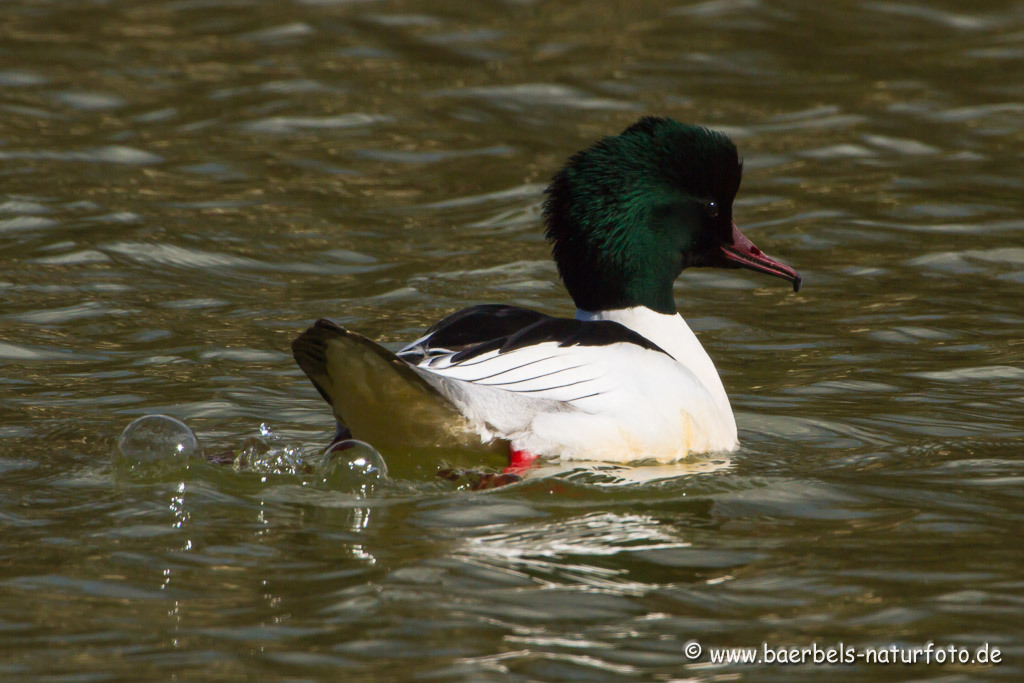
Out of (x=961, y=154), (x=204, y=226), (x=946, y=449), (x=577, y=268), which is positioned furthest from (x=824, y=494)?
(x=961, y=154)

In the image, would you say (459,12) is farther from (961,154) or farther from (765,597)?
(765,597)

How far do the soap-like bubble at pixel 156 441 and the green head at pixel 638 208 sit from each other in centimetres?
182

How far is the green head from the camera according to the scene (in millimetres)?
5961

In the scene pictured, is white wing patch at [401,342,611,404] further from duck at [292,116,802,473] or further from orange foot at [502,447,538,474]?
orange foot at [502,447,538,474]

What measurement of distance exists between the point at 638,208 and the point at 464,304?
2.79 meters

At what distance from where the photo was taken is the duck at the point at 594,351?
17.2 ft

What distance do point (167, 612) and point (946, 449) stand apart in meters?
3.60

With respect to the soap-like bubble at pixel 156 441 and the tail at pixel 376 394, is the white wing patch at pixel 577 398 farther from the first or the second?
the soap-like bubble at pixel 156 441

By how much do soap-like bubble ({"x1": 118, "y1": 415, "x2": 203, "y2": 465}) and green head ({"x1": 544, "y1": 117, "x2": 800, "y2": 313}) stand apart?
1824 millimetres

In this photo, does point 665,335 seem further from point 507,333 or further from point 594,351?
point 507,333

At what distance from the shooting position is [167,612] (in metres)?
4.14

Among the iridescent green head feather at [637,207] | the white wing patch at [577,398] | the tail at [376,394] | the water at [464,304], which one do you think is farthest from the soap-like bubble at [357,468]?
the iridescent green head feather at [637,207]

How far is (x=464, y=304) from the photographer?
866cm

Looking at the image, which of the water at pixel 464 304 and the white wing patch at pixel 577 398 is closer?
the water at pixel 464 304
